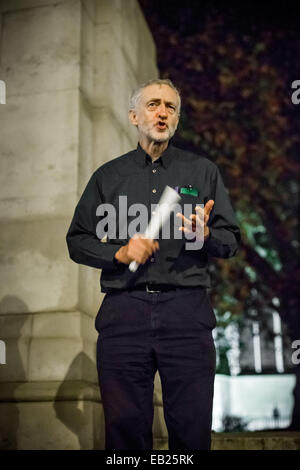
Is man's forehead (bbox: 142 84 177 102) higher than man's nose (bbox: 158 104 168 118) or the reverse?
higher

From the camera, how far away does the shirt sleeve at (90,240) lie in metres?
2.83

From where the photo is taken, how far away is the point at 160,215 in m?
2.64

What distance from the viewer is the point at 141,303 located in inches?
108

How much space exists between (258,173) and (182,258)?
754 cm

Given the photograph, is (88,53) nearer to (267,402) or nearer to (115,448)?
(115,448)

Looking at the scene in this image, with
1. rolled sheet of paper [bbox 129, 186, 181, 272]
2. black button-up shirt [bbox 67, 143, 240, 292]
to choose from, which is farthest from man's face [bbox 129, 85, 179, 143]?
rolled sheet of paper [bbox 129, 186, 181, 272]

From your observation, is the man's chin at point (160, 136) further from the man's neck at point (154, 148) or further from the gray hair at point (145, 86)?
the gray hair at point (145, 86)

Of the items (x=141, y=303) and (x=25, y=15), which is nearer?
(x=141, y=303)

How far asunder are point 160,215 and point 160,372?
0.79 meters

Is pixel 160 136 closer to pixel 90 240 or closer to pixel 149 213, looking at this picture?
pixel 149 213

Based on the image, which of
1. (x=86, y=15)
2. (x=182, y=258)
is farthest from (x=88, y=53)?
(x=182, y=258)

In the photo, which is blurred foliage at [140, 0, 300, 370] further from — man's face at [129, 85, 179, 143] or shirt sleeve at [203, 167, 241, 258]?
shirt sleeve at [203, 167, 241, 258]

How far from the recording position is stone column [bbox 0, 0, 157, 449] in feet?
12.9

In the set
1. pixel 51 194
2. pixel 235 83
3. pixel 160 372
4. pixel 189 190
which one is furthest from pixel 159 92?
pixel 235 83
